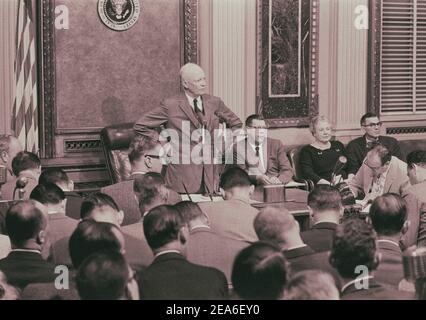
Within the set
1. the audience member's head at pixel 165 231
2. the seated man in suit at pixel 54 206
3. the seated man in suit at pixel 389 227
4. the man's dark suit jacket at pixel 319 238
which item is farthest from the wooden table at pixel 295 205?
the audience member's head at pixel 165 231

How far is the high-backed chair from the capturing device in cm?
699

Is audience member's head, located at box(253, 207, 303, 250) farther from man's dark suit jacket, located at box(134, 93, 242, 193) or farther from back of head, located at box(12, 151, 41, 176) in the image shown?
man's dark suit jacket, located at box(134, 93, 242, 193)

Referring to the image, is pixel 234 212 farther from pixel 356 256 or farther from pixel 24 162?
pixel 24 162

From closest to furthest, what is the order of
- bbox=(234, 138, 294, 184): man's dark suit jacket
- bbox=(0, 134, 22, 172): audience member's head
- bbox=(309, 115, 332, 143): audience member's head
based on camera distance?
bbox=(0, 134, 22, 172): audience member's head < bbox=(234, 138, 294, 184): man's dark suit jacket < bbox=(309, 115, 332, 143): audience member's head

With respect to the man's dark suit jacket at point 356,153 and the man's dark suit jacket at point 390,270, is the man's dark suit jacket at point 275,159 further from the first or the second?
the man's dark suit jacket at point 390,270

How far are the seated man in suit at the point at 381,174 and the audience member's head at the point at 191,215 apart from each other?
1935 millimetres

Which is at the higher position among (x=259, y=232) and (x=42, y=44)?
(x=42, y=44)

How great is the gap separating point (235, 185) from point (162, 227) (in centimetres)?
121

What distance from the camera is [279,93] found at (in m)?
8.15

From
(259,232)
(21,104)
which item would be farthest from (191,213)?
(21,104)

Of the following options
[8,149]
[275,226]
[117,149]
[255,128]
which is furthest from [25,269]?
[255,128]

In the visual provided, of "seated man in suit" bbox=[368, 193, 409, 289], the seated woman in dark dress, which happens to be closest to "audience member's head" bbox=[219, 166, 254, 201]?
"seated man in suit" bbox=[368, 193, 409, 289]
